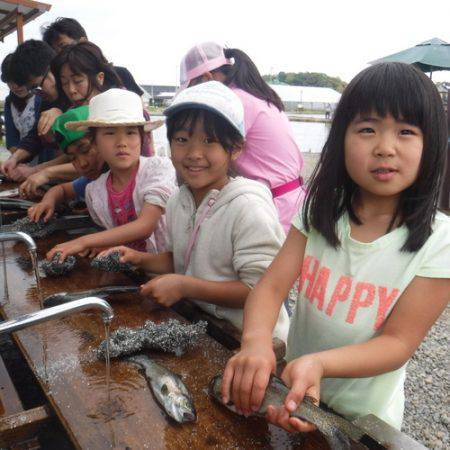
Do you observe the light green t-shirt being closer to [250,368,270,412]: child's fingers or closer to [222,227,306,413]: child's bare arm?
[222,227,306,413]: child's bare arm

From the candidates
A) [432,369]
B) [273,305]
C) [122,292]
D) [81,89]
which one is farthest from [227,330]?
[432,369]

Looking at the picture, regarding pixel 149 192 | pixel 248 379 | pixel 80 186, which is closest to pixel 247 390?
pixel 248 379

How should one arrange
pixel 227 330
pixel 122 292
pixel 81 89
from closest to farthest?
pixel 227 330, pixel 122 292, pixel 81 89

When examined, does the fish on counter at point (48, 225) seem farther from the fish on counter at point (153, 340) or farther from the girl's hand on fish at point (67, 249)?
the fish on counter at point (153, 340)

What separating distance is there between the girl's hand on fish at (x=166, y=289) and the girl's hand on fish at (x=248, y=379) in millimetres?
701

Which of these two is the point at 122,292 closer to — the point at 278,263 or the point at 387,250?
the point at 278,263

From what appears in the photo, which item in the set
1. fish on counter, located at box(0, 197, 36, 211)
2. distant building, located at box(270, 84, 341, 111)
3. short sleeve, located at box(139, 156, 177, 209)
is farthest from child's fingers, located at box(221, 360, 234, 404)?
distant building, located at box(270, 84, 341, 111)

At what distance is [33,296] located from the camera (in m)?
2.25

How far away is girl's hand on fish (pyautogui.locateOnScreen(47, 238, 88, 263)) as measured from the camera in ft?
8.26

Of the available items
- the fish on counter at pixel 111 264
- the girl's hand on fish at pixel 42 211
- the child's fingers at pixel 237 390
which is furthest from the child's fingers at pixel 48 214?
the child's fingers at pixel 237 390

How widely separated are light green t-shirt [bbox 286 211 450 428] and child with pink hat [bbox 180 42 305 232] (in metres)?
1.58

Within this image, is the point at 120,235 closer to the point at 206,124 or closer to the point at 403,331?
the point at 206,124

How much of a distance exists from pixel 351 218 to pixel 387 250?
0.20 metres

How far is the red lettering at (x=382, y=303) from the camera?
155cm
